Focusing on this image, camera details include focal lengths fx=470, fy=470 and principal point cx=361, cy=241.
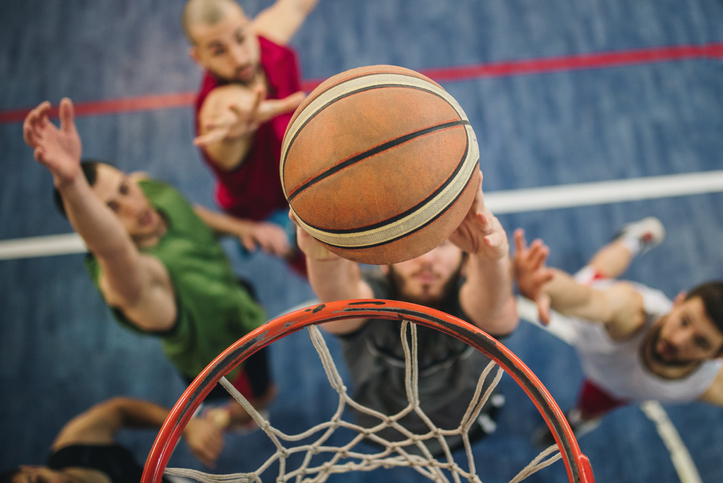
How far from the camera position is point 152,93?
3199 mm

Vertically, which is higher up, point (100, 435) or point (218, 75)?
point (218, 75)

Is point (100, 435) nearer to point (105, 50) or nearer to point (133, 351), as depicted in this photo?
point (133, 351)

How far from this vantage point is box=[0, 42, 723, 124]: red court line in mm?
3111

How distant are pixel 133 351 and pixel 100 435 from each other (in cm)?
76

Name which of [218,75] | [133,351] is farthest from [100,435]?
[218,75]

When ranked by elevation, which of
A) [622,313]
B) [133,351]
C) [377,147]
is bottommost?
[133,351]

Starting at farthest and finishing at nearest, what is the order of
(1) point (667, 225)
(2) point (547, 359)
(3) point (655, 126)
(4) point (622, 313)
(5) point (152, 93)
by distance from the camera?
(5) point (152, 93) < (3) point (655, 126) < (1) point (667, 225) < (2) point (547, 359) < (4) point (622, 313)

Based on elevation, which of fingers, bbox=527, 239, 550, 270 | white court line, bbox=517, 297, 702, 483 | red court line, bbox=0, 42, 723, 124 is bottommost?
white court line, bbox=517, 297, 702, 483

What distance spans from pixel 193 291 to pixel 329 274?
840 millimetres

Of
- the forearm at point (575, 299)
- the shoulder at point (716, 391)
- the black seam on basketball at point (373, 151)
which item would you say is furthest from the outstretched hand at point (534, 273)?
the shoulder at point (716, 391)

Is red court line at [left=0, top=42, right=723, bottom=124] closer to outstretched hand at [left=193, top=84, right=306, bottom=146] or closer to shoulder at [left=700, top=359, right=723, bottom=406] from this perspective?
outstretched hand at [left=193, top=84, right=306, bottom=146]

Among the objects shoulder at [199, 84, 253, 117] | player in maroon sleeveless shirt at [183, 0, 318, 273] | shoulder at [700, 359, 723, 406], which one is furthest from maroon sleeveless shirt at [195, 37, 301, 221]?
shoulder at [700, 359, 723, 406]

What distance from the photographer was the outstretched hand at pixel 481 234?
1128mm

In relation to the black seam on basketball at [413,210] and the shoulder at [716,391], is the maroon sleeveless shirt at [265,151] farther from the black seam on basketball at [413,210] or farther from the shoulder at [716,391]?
the shoulder at [716,391]
